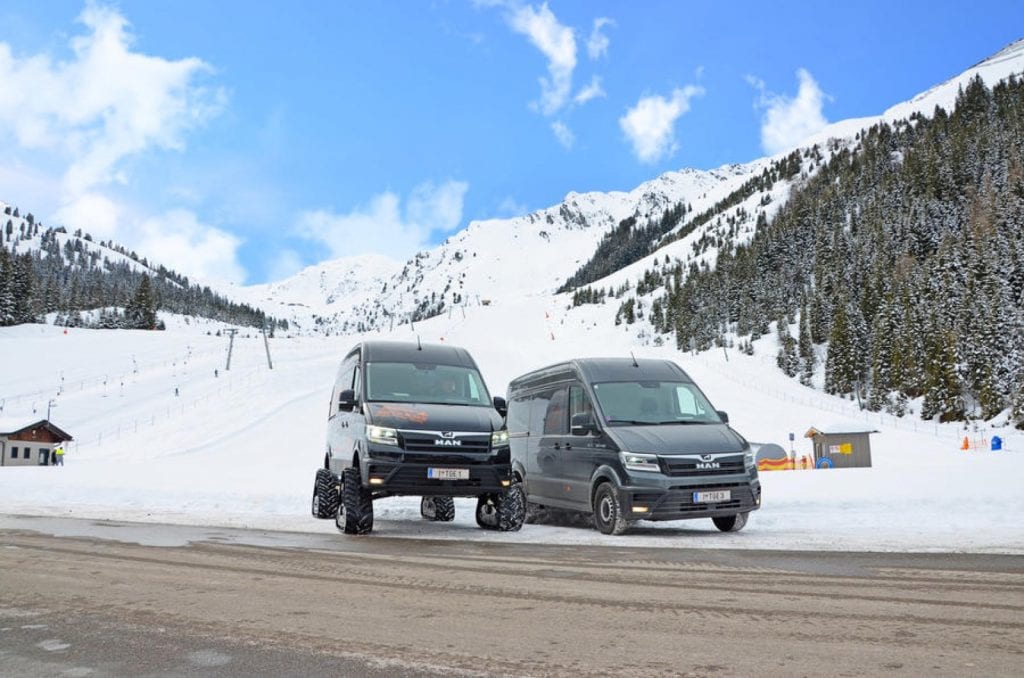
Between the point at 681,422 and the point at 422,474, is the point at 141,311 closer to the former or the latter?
the point at 422,474

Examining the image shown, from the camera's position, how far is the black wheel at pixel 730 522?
1080cm

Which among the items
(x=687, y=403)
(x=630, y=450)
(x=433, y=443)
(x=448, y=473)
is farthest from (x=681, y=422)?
(x=433, y=443)

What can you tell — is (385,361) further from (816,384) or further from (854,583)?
(816,384)

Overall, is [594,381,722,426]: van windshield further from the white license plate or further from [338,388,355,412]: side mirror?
[338,388,355,412]: side mirror

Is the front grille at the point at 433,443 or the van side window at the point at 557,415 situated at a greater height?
the van side window at the point at 557,415

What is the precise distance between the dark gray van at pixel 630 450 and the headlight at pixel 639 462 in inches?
0.6

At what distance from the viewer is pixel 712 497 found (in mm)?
10328

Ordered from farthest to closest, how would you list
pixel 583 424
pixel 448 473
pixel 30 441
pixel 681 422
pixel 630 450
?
pixel 30 441, pixel 583 424, pixel 681 422, pixel 630 450, pixel 448 473

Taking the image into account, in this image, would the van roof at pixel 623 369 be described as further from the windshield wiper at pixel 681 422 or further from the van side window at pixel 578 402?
Answer: the windshield wiper at pixel 681 422

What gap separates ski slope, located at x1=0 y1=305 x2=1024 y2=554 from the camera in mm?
11211

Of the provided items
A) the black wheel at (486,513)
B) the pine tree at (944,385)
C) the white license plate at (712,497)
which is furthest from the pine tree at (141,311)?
the white license plate at (712,497)

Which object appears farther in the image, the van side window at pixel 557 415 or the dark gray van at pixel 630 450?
the van side window at pixel 557 415

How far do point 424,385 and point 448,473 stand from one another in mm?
1812

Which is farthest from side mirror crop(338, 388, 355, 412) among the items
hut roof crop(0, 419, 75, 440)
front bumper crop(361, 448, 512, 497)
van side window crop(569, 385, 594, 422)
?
hut roof crop(0, 419, 75, 440)
